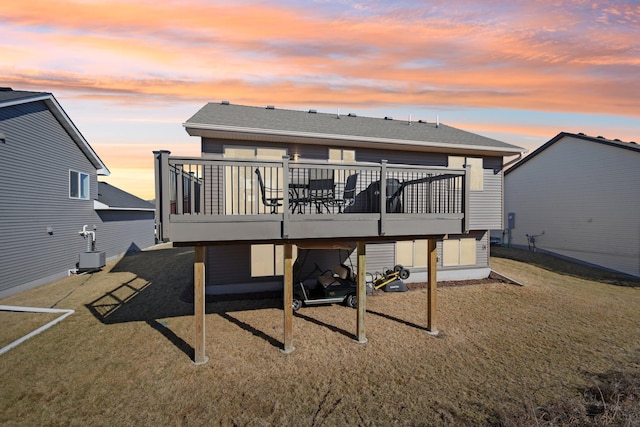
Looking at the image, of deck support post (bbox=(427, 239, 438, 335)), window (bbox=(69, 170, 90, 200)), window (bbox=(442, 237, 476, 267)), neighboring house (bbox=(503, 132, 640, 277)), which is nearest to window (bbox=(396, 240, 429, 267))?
window (bbox=(442, 237, 476, 267))

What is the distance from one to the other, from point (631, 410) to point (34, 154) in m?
19.1

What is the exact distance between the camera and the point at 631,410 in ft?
16.8

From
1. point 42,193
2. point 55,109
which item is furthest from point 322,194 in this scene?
point 55,109

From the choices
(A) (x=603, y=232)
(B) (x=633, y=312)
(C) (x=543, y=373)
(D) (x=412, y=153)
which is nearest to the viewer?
(C) (x=543, y=373)

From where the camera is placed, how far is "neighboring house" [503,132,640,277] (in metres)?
16.9

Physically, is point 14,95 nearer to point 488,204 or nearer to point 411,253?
point 411,253

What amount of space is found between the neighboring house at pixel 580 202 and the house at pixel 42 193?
88.2ft

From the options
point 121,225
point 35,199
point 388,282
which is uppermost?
point 35,199

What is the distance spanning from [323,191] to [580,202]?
60.9 feet

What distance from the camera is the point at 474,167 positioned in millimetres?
13664

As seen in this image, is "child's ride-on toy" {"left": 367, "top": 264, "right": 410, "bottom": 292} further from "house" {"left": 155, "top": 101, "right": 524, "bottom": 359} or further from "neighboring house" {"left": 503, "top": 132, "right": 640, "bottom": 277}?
"neighboring house" {"left": 503, "top": 132, "right": 640, "bottom": 277}

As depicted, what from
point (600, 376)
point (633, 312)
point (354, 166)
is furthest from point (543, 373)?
point (633, 312)

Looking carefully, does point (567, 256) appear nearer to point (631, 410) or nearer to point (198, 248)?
point (631, 410)

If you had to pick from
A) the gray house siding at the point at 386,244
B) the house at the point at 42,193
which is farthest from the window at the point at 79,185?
the gray house siding at the point at 386,244
